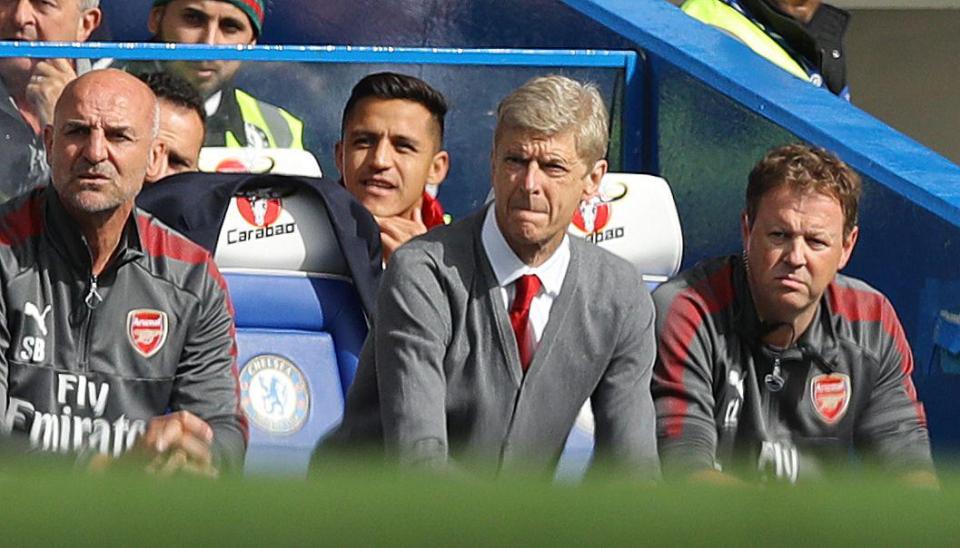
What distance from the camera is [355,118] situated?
373cm

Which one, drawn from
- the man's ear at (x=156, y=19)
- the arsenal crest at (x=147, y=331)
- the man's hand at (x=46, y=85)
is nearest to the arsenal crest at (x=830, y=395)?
the arsenal crest at (x=147, y=331)

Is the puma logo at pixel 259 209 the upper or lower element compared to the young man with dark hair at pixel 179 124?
lower

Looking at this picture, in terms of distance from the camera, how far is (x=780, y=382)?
3.07 meters

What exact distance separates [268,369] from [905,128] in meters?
3.73

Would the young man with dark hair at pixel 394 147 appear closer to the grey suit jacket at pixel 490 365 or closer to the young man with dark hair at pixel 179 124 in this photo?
the young man with dark hair at pixel 179 124

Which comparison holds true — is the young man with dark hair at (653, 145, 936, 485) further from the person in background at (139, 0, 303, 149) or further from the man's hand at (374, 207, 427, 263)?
the person in background at (139, 0, 303, 149)

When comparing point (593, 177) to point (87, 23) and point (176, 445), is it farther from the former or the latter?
point (87, 23)

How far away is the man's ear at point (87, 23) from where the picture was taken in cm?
425

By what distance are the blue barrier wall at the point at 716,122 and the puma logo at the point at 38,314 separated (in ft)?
4.87

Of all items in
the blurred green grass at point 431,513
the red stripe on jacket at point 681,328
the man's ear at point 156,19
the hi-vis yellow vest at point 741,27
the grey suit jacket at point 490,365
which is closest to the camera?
the blurred green grass at point 431,513

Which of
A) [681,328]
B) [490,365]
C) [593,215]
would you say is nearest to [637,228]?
[593,215]

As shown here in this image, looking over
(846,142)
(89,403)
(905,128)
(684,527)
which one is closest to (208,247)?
(89,403)

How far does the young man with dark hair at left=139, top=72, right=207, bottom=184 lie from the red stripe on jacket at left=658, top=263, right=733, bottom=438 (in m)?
1.04

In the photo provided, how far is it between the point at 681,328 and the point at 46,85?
1.58 metres
